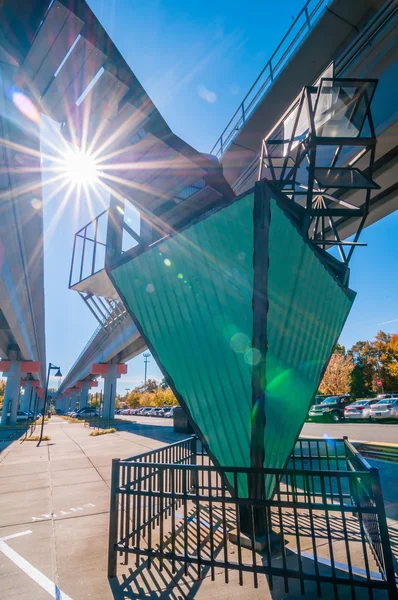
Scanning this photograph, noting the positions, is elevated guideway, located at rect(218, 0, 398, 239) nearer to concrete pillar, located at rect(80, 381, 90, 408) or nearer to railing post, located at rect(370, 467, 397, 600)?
railing post, located at rect(370, 467, 397, 600)

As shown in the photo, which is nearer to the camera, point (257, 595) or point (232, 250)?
point (257, 595)

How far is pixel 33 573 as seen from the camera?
11.0 ft

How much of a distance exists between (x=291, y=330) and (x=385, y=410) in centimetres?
2005

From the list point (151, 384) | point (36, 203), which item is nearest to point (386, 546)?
point (36, 203)

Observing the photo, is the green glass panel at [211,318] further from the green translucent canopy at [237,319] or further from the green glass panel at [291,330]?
the green glass panel at [291,330]

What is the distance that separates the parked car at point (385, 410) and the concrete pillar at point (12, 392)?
28599 millimetres

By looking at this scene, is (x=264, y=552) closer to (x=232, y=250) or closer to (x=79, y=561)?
(x=79, y=561)

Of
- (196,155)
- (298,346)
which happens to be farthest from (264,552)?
(196,155)

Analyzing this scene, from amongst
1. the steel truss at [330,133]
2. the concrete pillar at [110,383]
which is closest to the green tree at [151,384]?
the concrete pillar at [110,383]

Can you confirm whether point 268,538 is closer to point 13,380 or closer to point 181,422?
point 181,422

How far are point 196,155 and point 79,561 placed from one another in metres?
7.44

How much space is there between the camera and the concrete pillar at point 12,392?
26875 mm

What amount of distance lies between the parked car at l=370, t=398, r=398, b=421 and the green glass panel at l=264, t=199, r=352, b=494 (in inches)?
740

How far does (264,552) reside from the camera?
12.1 ft
